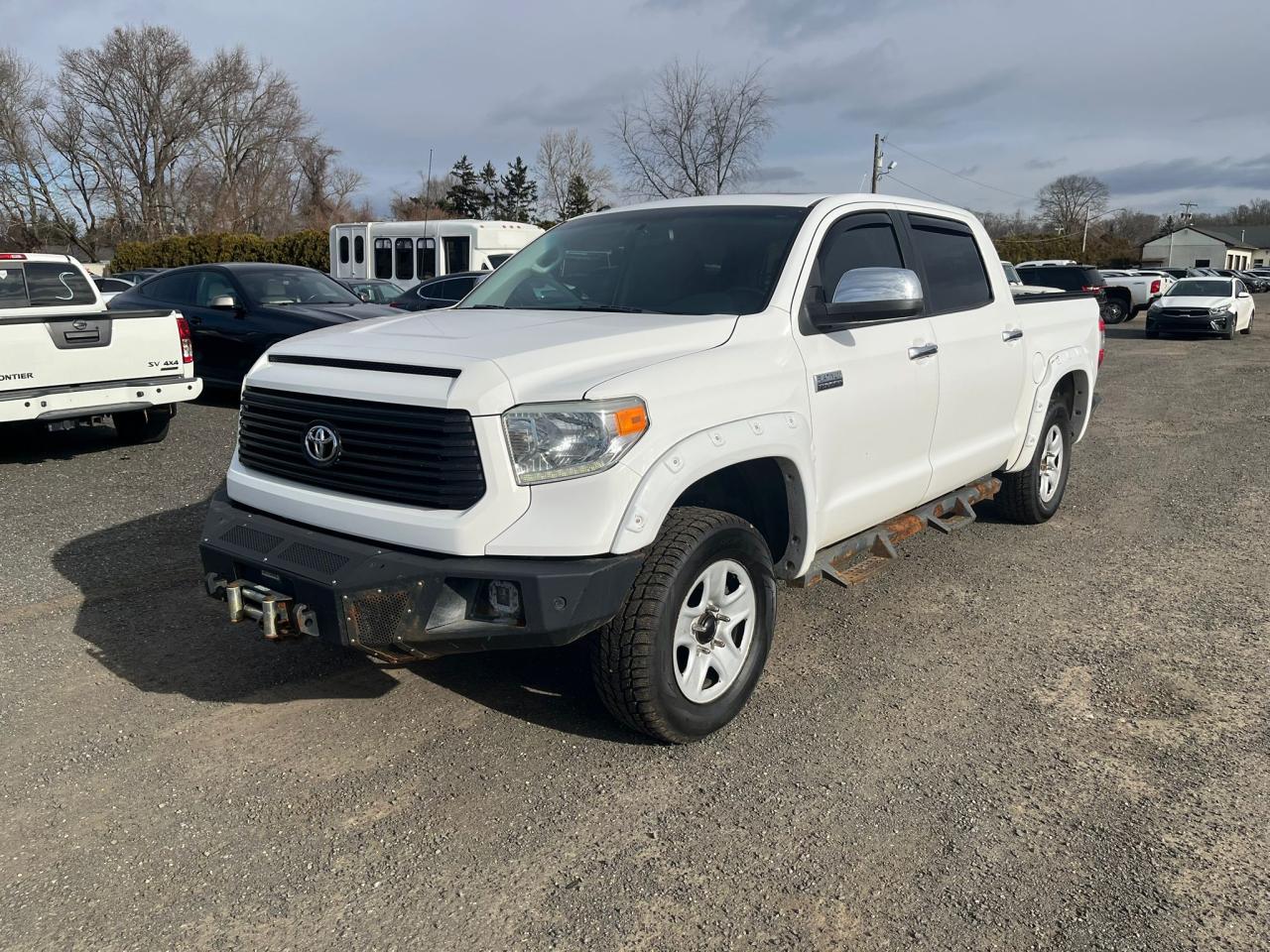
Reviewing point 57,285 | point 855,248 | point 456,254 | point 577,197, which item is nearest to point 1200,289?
point 456,254

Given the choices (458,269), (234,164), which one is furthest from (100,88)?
(458,269)

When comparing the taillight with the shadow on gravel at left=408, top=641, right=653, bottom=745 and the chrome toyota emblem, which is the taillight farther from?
the chrome toyota emblem

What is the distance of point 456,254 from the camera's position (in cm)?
2239

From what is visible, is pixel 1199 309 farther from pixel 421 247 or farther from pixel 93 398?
pixel 93 398

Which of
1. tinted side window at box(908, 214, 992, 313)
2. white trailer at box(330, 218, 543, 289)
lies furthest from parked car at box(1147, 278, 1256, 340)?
tinted side window at box(908, 214, 992, 313)

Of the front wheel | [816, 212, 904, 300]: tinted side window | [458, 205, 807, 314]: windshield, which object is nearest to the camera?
[458, 205, 807, 314]: windshield

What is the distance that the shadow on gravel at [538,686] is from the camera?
3617 millimetres

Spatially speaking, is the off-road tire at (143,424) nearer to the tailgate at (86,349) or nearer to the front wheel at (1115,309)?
the tailgate at (86,349)

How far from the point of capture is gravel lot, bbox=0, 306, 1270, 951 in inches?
103

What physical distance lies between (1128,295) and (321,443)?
30203 millimetres

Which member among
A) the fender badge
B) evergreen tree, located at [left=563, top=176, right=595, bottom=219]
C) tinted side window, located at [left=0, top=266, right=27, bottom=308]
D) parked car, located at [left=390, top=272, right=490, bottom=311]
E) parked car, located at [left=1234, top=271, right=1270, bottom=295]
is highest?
evergreen tree, located at [left=563, top=176, right=595, bottom=219]

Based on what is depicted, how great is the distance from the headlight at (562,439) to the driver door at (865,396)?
41.7 inches

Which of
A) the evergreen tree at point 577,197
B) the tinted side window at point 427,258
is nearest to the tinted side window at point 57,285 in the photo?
the tinted side window at point 427,258

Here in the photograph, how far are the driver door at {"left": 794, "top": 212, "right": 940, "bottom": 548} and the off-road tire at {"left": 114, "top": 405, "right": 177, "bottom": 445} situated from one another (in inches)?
257
